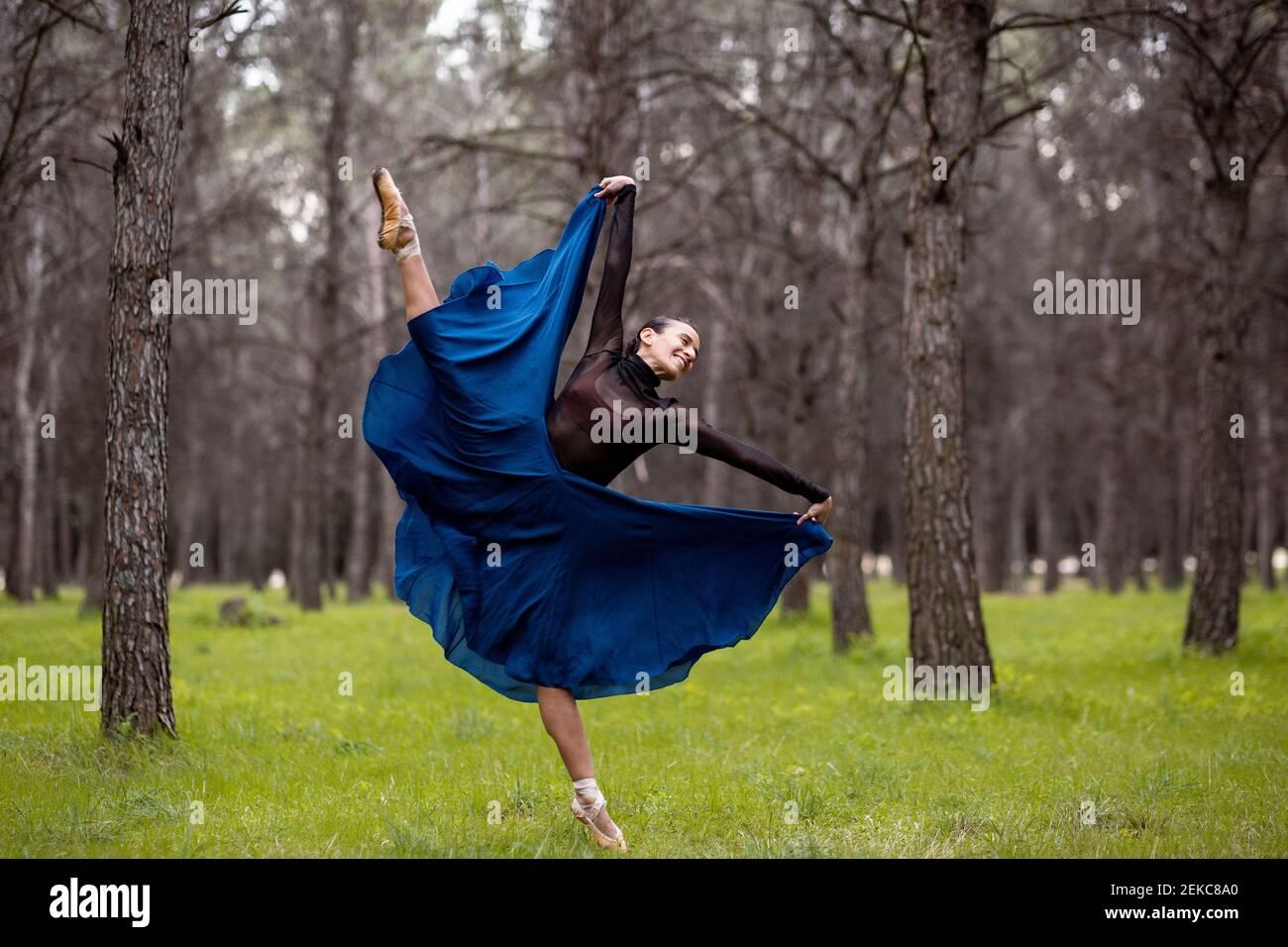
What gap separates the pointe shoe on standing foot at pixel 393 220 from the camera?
5.03 meters

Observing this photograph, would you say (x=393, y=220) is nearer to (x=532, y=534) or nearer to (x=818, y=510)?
(x=532, y=534)

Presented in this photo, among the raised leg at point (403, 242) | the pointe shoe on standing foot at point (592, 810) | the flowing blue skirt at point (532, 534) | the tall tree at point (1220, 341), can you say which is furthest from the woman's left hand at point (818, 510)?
the tall tree at point (1220, 341)

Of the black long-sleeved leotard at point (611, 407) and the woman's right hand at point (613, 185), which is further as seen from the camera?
the woman's right hand at point (613, 185)

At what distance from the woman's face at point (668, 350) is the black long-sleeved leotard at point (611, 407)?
43mm

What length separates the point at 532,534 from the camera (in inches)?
198

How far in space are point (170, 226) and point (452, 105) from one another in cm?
2443

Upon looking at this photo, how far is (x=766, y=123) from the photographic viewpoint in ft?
36.6

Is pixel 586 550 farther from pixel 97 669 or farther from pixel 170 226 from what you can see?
pixel 97 669

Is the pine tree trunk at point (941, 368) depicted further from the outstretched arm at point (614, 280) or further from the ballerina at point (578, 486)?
the outstretched arm at point (614, 280)

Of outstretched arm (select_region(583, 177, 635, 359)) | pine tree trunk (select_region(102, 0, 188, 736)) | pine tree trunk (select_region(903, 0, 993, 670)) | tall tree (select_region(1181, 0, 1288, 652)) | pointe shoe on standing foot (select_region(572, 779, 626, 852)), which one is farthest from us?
tall tree (select_region(1181, 0, 1288, 652))

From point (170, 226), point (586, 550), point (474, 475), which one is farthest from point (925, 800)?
point (170, 226)

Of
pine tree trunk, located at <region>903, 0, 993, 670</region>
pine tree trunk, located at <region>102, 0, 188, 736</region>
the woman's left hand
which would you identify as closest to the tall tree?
pine tree trunk, located at <region>903, 0, 993, 670</region>

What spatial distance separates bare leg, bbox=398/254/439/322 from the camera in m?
5.16

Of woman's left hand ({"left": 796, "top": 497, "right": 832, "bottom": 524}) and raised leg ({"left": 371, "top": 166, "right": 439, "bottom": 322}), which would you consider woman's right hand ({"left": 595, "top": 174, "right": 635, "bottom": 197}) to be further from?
woman's left hand ({"left": 796, "top": 497, "right": 832, "bottom": 524})
